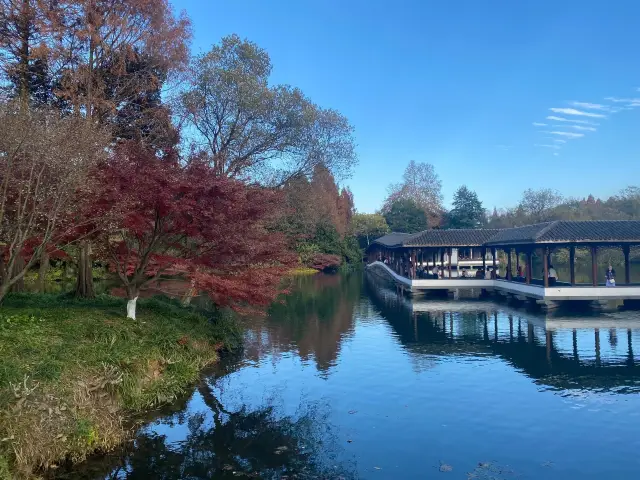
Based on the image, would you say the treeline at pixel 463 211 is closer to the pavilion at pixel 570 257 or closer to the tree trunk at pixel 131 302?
the pavilion at pixel 570 257

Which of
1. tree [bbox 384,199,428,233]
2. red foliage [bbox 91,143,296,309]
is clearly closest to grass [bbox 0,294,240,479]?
red foliage [bbox 91,143,296,309]

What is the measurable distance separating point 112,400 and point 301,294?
77.2 feet

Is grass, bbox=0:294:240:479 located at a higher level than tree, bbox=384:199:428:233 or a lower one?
lower

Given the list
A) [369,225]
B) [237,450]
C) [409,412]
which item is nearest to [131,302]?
[237,450]

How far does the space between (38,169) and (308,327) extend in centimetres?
1244

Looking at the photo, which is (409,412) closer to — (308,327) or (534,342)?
(534,342)

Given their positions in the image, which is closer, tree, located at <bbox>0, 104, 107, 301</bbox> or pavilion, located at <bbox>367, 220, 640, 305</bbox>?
tree, located at <bbox>0, 104, 107, 301</bbox>

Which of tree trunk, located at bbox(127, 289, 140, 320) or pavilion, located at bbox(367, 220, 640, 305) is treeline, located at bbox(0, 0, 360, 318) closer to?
tree trunk, located at bbox(127, 289, 140, 320)

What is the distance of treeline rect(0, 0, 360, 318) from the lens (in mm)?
8750

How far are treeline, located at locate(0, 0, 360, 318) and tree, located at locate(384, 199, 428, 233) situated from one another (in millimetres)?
44599

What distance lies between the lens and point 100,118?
14.4 metres

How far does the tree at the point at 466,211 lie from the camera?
60000 millimetres

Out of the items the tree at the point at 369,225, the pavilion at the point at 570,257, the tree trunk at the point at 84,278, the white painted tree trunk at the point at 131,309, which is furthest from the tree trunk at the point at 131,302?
the tree at the point at 369,225

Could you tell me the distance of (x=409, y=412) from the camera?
9445 mm
